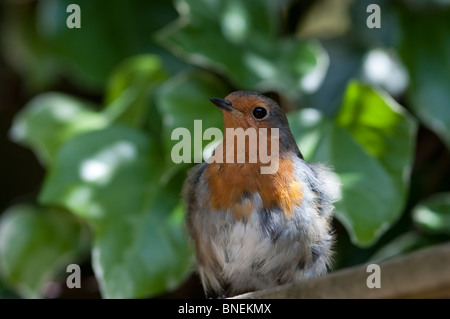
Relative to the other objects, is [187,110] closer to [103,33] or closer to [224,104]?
[224,104]

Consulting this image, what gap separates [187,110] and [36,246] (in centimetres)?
87

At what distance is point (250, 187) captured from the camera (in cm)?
142

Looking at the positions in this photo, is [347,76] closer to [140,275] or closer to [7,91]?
[140,275]

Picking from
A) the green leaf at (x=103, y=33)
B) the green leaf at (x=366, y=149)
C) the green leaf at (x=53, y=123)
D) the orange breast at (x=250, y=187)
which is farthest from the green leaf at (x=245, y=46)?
the orange breast at (x=250, y=187)

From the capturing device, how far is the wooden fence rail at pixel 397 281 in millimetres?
1017

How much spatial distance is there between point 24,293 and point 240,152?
Result: 150 centimetres

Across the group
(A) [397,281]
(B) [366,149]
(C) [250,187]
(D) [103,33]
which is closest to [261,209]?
(C) [250,187]

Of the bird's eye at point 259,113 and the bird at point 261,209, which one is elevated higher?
the bird's eye at point 259,113

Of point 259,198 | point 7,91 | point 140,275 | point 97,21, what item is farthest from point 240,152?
point 7,91

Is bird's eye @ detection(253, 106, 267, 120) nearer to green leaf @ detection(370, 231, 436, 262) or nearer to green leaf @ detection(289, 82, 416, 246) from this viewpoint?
green leaf @ detection(289, 82, 416, 246)

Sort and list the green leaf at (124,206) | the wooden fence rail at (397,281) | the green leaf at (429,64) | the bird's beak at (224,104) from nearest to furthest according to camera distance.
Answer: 1. the wooden fence rail at (397,281)
2. the bird's beak at (224,104)
3. the green leaf at (124,206)
4. the green leaf at (429,64)

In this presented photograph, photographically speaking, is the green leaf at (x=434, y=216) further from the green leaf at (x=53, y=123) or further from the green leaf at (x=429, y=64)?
the green leaf at (x=53, y=123)

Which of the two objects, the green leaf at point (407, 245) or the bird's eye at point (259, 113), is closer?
the bird's eye at point (259, 113)

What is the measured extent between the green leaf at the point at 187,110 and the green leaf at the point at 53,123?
0.40m
